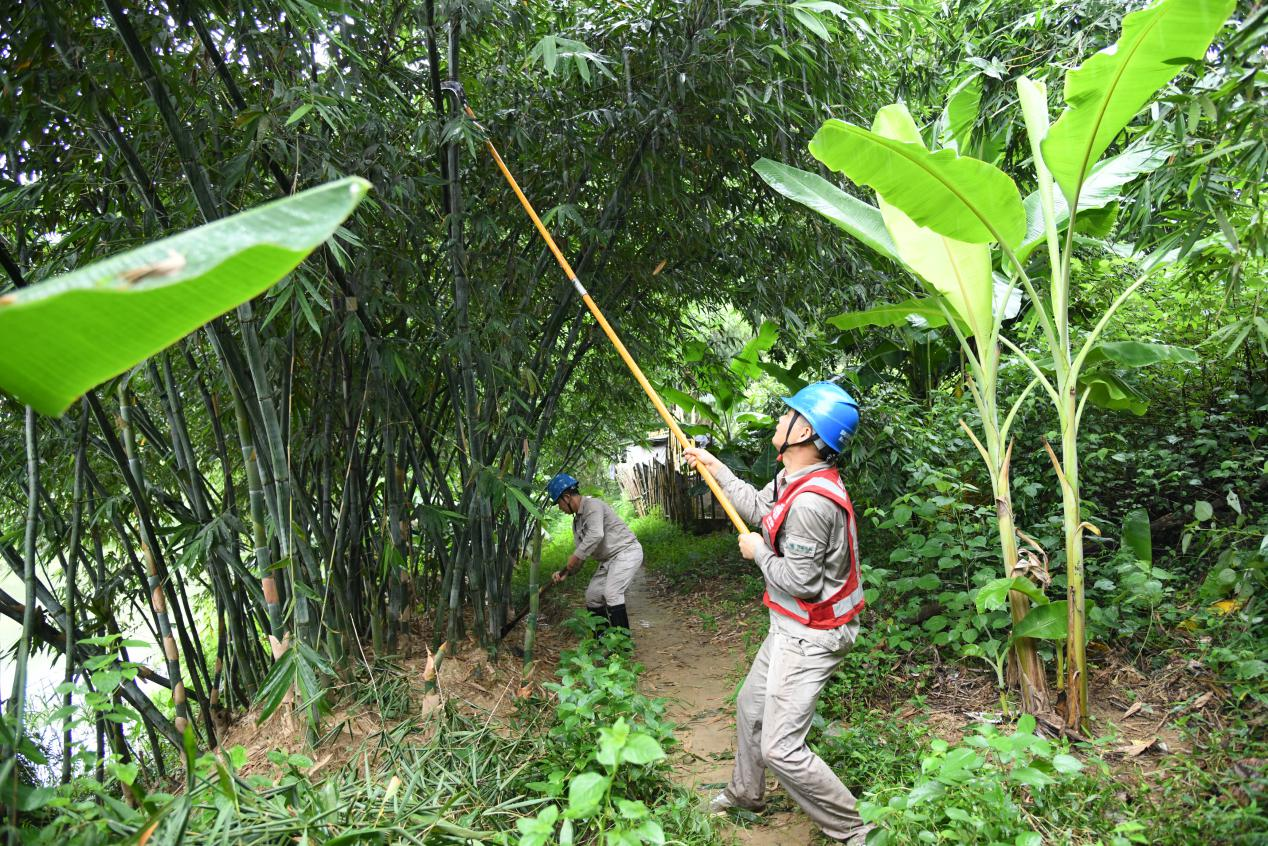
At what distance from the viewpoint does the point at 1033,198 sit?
10.1 feet

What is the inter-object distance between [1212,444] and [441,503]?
337 centimetres

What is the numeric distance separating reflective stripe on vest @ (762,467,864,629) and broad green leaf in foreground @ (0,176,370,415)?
1.81 metres

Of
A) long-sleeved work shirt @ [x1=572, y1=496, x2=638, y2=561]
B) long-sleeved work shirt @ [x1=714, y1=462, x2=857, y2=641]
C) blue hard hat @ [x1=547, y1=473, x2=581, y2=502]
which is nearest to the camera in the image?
long-sleeved work shirt @ [x1=714, y1=462, x2=857, y2=641]

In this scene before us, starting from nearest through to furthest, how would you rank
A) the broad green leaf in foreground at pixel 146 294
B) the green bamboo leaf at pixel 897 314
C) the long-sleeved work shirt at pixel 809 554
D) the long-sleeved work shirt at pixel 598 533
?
the broad green leaf in foreground at pixel 146 294, the long-sleeved work shirt at pixel 809 554, the green bamboo leaf at pixel 897 314, the long-sleeved work shirt at pixel 598 533

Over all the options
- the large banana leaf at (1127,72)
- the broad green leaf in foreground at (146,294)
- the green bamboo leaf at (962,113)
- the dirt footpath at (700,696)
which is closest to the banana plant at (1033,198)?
the large banana leaf at (1127,72)

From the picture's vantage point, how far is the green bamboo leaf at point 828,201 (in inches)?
118

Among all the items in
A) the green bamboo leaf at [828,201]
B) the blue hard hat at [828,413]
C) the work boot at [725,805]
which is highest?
the green bamboo leaf at [828,201]

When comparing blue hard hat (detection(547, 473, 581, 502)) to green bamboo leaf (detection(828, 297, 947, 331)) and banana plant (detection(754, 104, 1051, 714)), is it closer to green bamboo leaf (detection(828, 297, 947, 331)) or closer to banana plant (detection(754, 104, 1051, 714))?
green bamboo leaf (detection(828, 297, 947, 331))

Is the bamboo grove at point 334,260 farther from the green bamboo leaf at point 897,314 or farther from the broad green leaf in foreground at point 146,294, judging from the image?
the broad green leaf in foreground at point 146,294

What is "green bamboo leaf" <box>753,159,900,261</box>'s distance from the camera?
3.00m

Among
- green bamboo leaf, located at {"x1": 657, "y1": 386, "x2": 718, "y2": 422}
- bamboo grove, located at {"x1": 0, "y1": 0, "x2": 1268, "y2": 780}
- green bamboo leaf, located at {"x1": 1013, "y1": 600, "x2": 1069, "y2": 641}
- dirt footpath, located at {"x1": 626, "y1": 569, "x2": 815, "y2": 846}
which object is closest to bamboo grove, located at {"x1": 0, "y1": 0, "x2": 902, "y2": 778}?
bamboo grove, located at {"x1": 0, "y1": 0, "x2": 1268, "y2": 780}

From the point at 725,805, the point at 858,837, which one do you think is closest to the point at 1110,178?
the point at 858,837

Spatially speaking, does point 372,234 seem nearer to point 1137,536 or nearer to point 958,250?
point 958,250

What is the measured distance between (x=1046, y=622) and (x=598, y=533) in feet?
8.27
